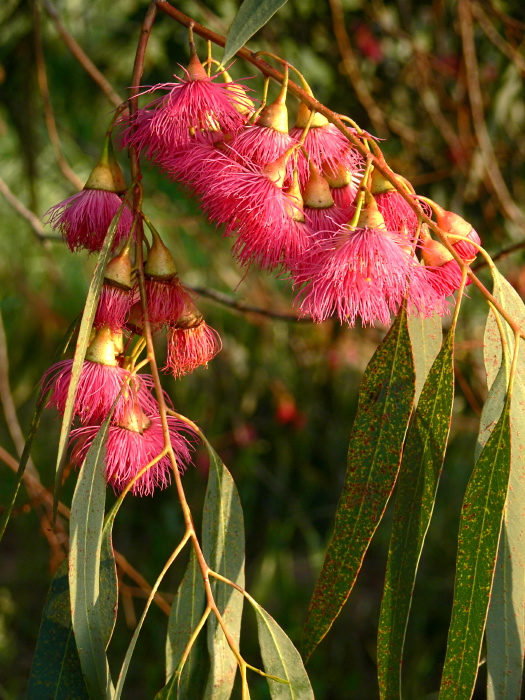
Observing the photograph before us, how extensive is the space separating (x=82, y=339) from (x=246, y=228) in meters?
0.18

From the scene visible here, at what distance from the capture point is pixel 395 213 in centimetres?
76

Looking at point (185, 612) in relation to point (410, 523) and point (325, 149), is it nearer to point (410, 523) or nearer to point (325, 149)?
point (410, 523)

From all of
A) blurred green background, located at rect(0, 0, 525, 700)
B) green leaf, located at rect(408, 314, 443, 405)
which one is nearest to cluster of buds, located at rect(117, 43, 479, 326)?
green leaf, located at rect(408, 314, 443, 405)

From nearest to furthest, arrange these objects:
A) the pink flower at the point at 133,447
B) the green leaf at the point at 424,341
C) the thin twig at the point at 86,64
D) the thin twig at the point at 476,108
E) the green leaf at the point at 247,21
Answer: the green leaf at the point at 247,21 < the pink flower at the point at 133,447 < the green leaf at the point at 424,341 < the thin twig at the point at 86,64 < the thin twig at the point at 476,108

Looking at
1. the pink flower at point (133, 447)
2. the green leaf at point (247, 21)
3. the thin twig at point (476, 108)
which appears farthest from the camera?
the thin twig at point (476, 108)

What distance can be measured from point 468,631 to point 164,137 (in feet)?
1.81

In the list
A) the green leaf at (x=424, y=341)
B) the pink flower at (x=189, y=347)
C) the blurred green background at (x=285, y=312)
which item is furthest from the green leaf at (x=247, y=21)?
the blurred green background at (x=285, y=312)

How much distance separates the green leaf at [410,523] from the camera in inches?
30.1

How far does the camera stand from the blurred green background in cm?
210

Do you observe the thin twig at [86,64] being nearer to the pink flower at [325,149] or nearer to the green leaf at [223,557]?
the pink flower at [325,149]

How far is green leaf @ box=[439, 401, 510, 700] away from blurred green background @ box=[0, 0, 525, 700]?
3.27 feet

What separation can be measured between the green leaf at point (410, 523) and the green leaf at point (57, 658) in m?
0.30

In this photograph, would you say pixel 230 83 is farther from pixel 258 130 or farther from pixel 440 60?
pixel 440 60

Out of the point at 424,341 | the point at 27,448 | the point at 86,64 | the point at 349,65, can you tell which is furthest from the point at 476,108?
the point at 27,448
